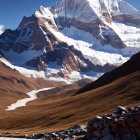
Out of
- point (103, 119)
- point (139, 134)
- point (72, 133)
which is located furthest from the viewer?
point (72, 133)

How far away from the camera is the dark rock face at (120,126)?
34.1 meters

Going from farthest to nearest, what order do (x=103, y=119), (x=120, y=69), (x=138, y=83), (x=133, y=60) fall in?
(x=120, y=69)
(x=133, y=60)
(x=138, y=83)
(x=103, y=119)

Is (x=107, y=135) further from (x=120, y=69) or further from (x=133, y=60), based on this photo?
(x=120, y=69)

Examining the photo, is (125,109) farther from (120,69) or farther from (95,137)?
(120,69)

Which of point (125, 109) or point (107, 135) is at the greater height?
point (125, 109)

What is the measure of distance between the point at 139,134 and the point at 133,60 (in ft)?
499

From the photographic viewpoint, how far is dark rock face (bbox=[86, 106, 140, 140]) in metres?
34.1

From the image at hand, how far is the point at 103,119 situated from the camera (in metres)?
36.7

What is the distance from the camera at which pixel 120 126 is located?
35.1 m

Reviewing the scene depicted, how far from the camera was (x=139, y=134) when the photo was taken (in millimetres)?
33625

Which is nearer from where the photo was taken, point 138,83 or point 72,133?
point 72,133

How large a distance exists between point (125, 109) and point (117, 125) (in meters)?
2.91

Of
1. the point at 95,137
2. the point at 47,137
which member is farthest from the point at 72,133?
the point at 95,137

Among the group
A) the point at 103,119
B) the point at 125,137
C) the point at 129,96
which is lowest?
the point at 125,137
